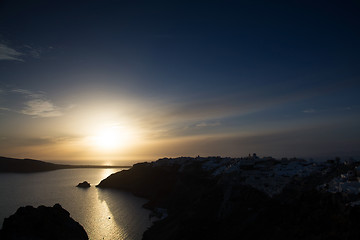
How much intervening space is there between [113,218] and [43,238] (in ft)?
85.4

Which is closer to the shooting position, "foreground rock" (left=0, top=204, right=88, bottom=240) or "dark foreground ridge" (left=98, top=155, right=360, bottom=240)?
"dark foreground ridge" (left=98, top=155, right=360, bottom=240)

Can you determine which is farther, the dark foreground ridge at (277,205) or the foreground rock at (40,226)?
the foreground rock at (40,226)

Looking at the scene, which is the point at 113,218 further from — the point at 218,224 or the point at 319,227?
the point at 319,227

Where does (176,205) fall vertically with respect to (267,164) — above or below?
below

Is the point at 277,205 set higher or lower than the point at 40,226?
higher

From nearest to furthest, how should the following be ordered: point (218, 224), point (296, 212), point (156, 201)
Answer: point (296, 212) < point (218, 224) < point (156, 201)

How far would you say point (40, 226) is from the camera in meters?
28.1

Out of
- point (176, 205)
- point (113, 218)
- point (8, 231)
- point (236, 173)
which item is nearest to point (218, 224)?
point (236, 173)

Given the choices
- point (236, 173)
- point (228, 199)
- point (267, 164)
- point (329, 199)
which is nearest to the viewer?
point (329, 199)

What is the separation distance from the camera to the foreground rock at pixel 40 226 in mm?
26141

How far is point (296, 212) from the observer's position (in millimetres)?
23000

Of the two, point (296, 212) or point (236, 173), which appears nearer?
point (296, 212)

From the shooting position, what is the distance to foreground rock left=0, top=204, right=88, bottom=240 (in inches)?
1029

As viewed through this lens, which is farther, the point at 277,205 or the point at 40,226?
the point at 40,226
